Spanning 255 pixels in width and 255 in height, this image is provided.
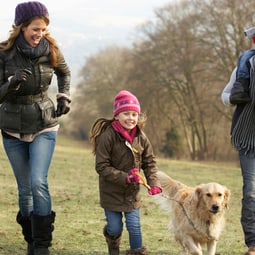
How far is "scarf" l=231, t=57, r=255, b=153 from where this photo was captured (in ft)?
17.7

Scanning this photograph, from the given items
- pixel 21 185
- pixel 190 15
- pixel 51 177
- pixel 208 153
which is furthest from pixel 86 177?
pixel 208 153

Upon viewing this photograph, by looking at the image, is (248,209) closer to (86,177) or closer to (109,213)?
(109,213)

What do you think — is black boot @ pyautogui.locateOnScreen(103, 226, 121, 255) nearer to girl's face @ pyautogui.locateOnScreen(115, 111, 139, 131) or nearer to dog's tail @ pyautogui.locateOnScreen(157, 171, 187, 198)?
girl's face @ pyautogui.locateOnScreen(115, 111, 139, 131)

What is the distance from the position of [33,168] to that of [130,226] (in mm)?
1035

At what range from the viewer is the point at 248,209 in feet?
18.0

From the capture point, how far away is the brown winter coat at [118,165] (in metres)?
5.29

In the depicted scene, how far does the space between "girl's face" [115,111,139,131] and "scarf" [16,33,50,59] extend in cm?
91

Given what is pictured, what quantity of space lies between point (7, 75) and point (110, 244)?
5.99ft

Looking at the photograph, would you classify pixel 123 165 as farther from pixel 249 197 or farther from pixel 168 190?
pixel 168 190

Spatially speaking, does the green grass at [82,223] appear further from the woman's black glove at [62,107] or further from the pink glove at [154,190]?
the woman's black glove at [62,107]

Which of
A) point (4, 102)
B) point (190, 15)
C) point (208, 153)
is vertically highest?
point (190, 15)

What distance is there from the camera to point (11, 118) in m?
5.27

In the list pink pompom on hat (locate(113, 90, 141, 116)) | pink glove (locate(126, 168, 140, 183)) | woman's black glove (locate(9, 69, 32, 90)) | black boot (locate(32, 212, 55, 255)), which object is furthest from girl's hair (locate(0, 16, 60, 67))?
black boot (locate(32, 212, 55, 255))

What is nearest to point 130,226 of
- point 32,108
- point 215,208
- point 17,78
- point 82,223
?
point 215,208
